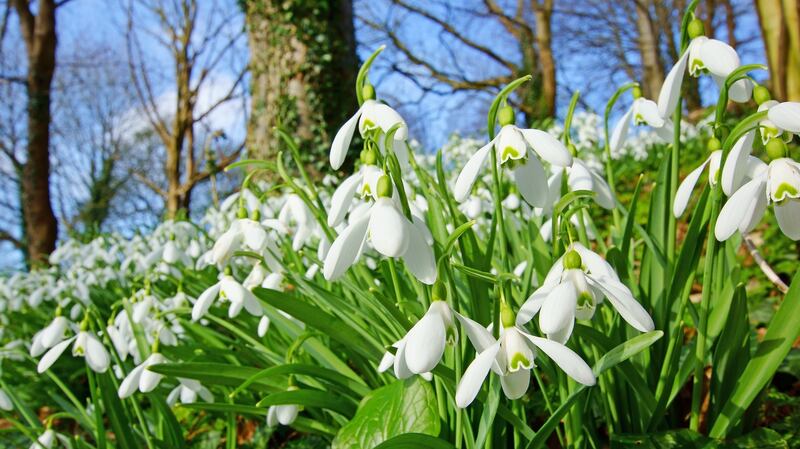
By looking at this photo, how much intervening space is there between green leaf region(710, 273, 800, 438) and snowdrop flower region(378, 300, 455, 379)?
0.57 m

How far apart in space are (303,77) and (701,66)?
14.1 feet

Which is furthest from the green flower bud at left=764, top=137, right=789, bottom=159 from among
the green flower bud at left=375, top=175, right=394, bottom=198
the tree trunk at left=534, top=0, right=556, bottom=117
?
the tree trunk at left=534, top=0, right=556, bottom=117

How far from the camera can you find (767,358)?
1006 mm

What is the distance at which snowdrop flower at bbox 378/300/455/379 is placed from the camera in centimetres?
74

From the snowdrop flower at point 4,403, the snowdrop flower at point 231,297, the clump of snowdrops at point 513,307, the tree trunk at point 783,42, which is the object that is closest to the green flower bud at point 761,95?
the clump of snowdrops at point 513,307

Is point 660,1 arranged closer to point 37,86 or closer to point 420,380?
point 37,86

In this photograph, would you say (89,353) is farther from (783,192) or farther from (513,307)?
(783,192)

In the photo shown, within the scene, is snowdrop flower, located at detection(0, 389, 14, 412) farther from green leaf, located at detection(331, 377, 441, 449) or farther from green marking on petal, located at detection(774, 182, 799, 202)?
green marking on petal, located at detection(774, 182, 799, 202)

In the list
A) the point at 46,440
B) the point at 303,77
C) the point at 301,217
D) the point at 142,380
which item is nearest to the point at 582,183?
the point at 301,217

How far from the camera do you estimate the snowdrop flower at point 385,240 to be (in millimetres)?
756

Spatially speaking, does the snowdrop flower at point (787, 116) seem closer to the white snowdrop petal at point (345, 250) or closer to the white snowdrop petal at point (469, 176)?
the white snowdrop petal at point (469, 176)

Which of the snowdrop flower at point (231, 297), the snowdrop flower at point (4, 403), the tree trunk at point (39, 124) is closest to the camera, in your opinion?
the snowdrop flower at point (231, 297)

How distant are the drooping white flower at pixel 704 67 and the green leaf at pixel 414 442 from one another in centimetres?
66

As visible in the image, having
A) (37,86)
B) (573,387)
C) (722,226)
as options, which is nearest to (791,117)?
(722,226)
